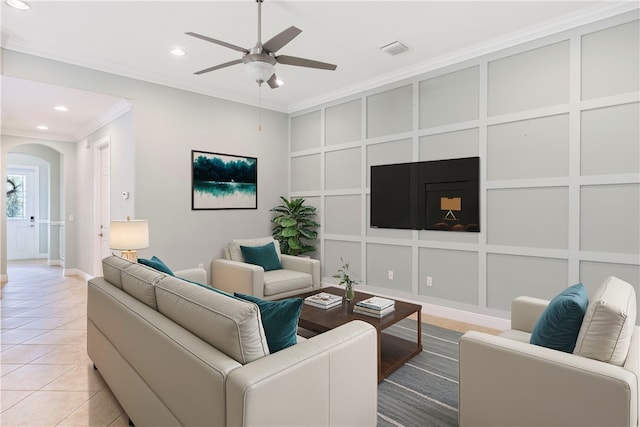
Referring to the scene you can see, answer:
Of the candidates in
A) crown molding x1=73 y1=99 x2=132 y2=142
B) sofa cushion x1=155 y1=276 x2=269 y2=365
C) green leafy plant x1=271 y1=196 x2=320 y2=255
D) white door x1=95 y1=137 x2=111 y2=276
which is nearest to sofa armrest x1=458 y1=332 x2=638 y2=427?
sofa cushion x1=155 y1=276 x2=269 y2=365

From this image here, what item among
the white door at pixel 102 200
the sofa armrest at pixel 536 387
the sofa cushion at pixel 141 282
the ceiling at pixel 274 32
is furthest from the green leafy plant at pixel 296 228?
the sofa armrest at pixel 536 387

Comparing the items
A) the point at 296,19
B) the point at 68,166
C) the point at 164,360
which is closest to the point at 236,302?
the point at 164,360

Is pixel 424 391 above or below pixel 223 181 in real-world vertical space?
below

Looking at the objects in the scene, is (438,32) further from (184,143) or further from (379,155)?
(184,143)

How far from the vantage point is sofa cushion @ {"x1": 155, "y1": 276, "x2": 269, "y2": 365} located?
1.41 m

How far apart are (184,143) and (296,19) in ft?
7.63

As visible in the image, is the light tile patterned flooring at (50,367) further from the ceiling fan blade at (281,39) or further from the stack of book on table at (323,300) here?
the ceiling fan blade at (281,39)

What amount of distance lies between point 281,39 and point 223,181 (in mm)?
2979

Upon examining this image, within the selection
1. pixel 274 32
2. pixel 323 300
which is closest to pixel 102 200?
pixel 274 32

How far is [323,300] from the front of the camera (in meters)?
3.08

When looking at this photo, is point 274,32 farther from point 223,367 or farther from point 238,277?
point 223,367

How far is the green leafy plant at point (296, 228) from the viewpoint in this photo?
5301 mm

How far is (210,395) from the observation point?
131cm

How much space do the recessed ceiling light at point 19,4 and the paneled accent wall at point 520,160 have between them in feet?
11.6
